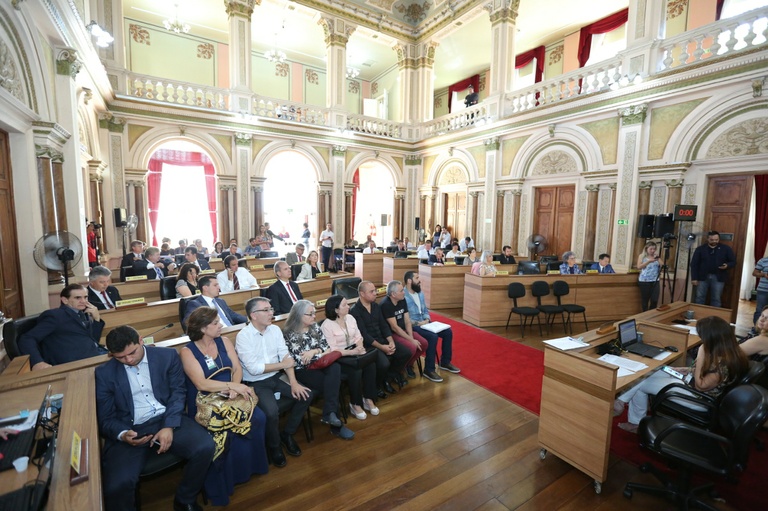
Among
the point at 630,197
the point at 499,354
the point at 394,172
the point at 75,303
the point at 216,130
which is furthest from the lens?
the point at 394,172

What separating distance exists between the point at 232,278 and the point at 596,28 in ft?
37.5

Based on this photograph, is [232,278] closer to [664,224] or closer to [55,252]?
[55,252]

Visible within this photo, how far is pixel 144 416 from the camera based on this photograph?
2.25m

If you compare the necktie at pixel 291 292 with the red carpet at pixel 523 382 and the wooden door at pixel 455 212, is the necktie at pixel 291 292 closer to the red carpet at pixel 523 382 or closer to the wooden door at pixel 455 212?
the red carpet at pixel 523 382

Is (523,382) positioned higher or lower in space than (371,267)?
lower

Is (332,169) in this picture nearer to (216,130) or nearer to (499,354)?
(216,130)

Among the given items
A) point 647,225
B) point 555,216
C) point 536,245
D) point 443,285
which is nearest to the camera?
point 647,225

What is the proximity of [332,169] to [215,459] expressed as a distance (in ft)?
33.6

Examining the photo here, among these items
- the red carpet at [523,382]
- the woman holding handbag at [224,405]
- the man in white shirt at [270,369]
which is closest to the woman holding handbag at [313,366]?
the man in white shirt at [270,369]

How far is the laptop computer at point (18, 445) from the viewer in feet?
4.71

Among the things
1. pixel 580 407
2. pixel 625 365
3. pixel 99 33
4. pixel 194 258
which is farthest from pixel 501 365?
pixel 99 33

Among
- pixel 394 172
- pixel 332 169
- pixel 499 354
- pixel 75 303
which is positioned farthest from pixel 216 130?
pixel 499 354

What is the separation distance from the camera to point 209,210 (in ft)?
43.1

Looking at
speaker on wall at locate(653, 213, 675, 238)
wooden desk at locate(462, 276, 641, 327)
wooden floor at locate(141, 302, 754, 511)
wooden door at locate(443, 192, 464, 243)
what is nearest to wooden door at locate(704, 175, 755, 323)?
speaker on wall at locate(653, 213, 675, 238)
